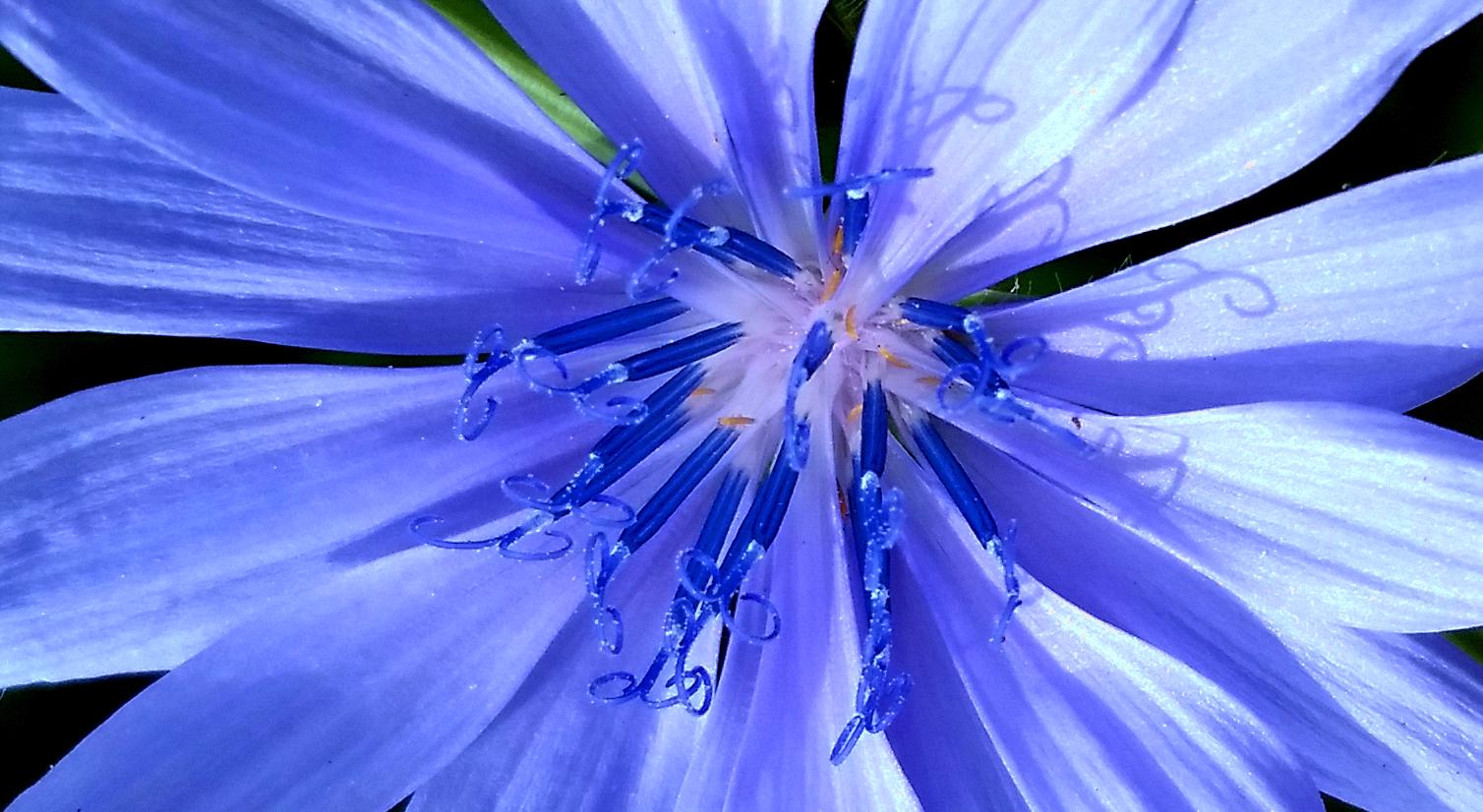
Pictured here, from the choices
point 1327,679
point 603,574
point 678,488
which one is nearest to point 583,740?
point 603,574

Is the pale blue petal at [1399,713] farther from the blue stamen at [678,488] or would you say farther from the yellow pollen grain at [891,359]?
the blue stamen at [678,488]

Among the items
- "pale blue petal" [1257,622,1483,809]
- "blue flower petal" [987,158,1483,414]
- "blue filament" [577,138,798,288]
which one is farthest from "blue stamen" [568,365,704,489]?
"pale blue petal" [1257,622,1483,809]

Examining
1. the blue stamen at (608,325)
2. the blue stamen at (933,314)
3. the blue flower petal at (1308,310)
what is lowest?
the blue stamen at (608,325)

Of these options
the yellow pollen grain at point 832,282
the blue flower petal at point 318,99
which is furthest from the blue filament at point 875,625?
the blue flower petal at point 318,99

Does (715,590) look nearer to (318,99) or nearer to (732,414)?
(732,414)

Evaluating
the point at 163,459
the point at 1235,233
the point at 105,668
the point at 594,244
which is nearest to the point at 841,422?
the point at 594,244

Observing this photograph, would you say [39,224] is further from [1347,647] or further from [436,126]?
[1347,647]
